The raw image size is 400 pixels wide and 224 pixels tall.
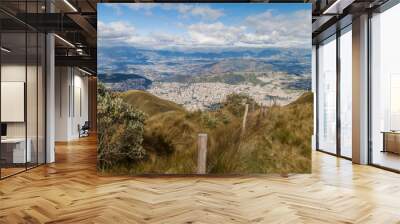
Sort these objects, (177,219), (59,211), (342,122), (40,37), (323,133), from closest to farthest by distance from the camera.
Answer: (177,219) < (59,211) < (40,37) < (342,122) < (323,133)

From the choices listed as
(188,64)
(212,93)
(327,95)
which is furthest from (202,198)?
(327,95)

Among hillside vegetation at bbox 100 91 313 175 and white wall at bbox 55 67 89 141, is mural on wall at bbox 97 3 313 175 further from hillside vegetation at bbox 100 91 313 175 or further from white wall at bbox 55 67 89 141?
white wall at bbox 55 67 89 141

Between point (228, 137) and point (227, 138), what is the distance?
2 centimetres

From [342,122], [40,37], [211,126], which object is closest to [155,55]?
[211,126]

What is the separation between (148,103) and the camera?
6762mm

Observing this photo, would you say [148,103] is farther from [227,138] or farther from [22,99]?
[22,99]

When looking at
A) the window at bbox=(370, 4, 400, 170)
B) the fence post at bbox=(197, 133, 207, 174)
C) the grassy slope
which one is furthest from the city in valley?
the window at bbox=(370, 4, 400, 170)

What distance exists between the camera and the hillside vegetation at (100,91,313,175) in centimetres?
670

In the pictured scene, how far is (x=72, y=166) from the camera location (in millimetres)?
7840

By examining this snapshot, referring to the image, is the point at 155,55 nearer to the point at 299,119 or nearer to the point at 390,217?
the point at 299,119

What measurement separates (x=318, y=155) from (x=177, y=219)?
22.2 ft

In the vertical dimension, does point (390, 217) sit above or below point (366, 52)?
below

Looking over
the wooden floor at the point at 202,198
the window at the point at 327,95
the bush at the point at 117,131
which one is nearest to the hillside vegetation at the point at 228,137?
the bush at the point at 117,131

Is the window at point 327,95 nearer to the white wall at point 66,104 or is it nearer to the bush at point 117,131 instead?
the bush at point 117,131
